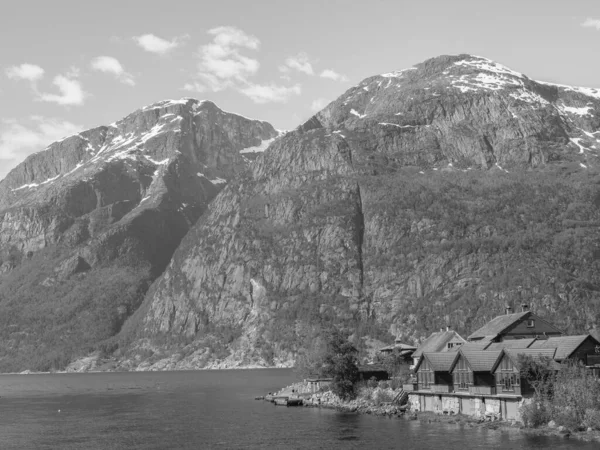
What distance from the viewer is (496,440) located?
9875 centimetres

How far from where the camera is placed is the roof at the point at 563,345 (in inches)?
4354

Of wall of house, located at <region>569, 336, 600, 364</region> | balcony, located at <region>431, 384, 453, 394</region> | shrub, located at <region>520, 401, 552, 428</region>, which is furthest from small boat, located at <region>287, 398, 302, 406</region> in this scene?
wall of house, located at <region>569, 336, 600, 364</region>

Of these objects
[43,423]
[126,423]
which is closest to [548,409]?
[126,423]

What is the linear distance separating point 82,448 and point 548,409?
59.9m

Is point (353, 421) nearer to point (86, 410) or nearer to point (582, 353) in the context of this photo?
point (582, 353)

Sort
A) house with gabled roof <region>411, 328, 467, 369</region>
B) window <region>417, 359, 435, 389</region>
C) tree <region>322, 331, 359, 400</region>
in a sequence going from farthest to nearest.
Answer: house with gabled roof <region>411, 328, 467, 369</region>
tree <region>322, 331, 359, 400</region>
window <region>417, 359, 435, 389</region>

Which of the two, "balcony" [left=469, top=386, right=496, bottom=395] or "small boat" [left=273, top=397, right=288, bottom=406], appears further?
"small boat" [left=273, top=397, right=288, bottom=406]

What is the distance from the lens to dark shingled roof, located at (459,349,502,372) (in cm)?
11456

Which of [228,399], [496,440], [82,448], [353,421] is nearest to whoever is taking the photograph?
[496,440]

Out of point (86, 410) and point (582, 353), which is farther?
point (86, 410)

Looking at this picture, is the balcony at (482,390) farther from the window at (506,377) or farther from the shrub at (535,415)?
the shrub at (535,415)

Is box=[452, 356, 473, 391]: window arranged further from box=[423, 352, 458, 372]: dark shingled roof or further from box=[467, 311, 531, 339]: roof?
box=[467, 311, 531, 339]: roof

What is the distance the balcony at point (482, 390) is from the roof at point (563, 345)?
8.75 metres

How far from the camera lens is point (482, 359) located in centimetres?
11694
